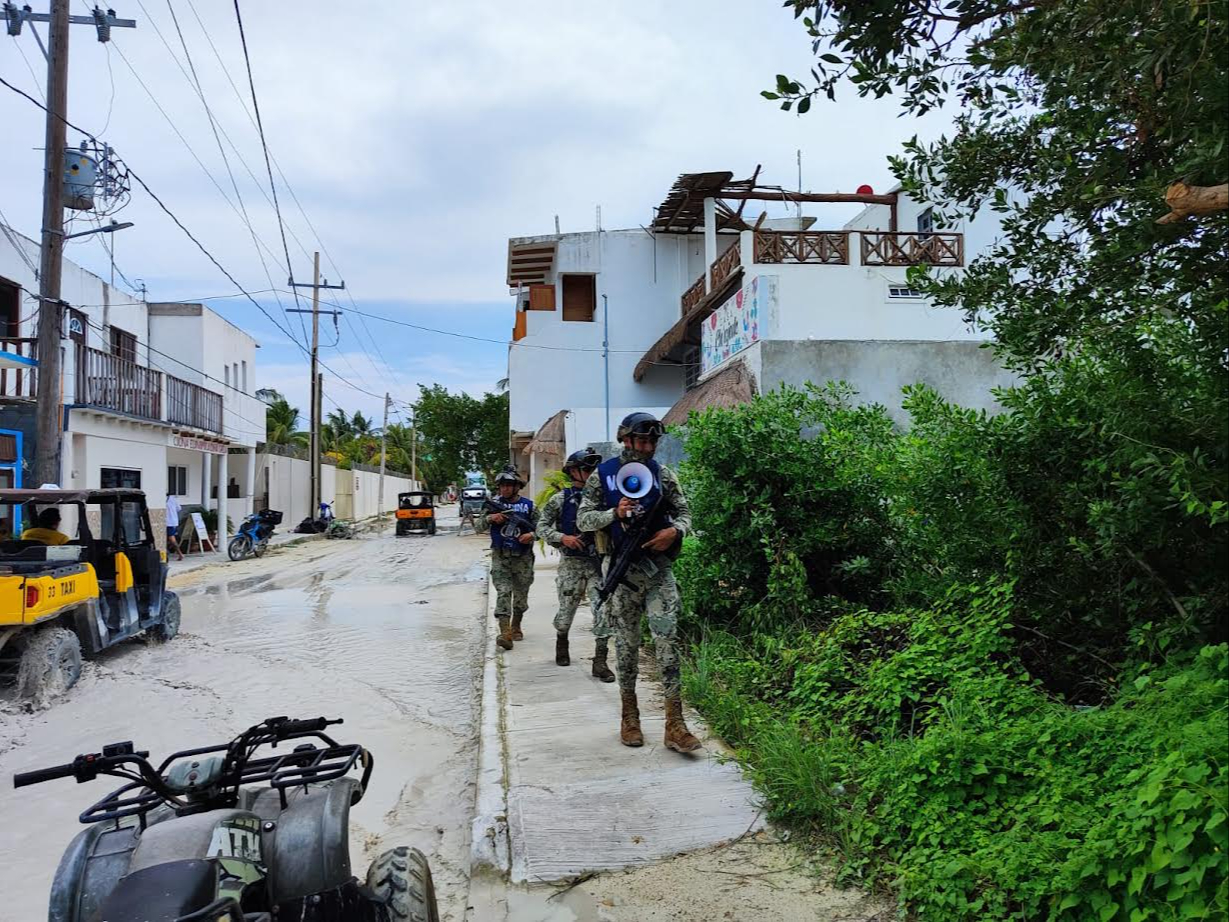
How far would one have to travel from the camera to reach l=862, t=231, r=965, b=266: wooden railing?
49.0 ft

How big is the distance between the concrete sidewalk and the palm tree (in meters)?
41.0

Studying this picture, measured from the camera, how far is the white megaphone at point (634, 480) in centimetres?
505

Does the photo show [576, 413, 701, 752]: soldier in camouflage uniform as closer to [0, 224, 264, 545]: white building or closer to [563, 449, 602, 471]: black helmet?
[563, 449, 602, 471]: black helmet

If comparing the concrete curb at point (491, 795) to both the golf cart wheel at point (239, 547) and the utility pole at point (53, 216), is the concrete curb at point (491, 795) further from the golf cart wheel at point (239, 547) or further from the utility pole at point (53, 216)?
the golf cart wheel at point (239, 547)

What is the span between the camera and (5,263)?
55.3ft

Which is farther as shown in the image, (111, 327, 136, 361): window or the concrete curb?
(111, 327, 136, 361): window

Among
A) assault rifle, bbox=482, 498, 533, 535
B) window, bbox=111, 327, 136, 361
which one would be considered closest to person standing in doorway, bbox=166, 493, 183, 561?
window, bbox=111, 327, 136, 361

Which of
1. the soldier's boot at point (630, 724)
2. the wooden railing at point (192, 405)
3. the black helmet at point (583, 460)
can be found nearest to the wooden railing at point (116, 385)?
the wooden railing at point (192, 405)

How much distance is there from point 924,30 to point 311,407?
3024 cm

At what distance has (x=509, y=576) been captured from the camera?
27.6 feet

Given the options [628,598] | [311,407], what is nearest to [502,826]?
[628,598]

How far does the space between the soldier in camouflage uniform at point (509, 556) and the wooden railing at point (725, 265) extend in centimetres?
819

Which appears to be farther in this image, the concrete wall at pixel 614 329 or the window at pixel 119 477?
the concrete wall at pixel 614 329

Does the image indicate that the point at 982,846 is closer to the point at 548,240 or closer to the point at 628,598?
the point at 628,598
